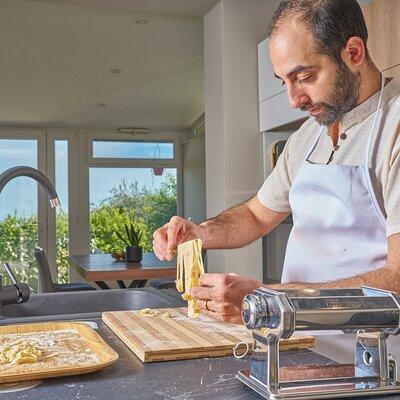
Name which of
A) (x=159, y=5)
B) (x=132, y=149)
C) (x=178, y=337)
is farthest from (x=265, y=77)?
(x=132, y=149)

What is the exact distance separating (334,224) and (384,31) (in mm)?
1380

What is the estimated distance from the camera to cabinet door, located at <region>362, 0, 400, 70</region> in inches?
96.8

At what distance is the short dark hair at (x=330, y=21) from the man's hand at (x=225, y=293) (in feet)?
2.05

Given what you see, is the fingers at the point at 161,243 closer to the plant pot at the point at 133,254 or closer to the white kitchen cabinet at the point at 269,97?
the white kitchen cabinet at the point at 269,97

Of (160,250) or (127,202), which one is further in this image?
(127,202)

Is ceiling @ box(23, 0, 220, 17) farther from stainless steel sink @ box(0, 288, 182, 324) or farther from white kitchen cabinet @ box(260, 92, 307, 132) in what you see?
stainless steel sink @ box(0, 288, 182, 324)

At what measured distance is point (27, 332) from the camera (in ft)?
4.54

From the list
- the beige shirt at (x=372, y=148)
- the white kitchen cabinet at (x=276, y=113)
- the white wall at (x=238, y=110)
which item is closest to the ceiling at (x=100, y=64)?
the white wall at (x=238, y=110)

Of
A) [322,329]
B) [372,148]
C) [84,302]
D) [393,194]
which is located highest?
[372,148]

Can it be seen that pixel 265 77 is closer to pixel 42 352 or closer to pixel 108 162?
pixel 42 352

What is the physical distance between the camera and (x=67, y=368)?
3.31 feet

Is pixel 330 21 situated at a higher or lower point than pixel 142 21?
lower

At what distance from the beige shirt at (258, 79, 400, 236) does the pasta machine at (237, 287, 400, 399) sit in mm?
404

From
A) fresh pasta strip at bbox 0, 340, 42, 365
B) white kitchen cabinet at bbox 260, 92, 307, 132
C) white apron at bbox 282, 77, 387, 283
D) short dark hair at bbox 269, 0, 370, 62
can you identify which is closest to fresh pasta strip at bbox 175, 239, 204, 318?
white apron at bbox 282, 77, 387, 283
